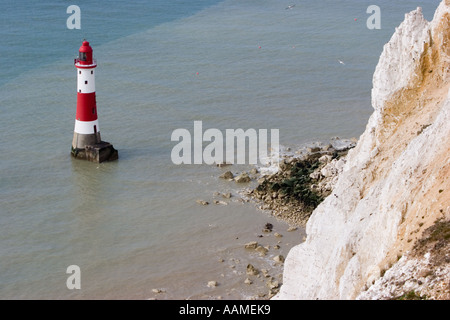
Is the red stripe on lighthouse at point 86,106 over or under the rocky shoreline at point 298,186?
over

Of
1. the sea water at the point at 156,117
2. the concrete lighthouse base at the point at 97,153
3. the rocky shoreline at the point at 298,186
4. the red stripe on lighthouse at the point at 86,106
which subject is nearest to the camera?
the sea water at the point at 156,117

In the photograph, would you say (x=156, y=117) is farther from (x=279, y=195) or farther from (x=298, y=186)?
(x=298, y=186)

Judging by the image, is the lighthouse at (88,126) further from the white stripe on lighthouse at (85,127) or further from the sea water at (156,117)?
the sea water at (156,117)

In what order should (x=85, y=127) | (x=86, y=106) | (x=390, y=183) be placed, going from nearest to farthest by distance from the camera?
(x=390, y=183)
(x=86, y=106)
(x=85, y=127)

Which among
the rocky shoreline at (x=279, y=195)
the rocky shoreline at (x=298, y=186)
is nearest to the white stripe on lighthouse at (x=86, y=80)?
the rocky shoreline at (x=279, y=195)

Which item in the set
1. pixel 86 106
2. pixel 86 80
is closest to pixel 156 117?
pixel 86 106

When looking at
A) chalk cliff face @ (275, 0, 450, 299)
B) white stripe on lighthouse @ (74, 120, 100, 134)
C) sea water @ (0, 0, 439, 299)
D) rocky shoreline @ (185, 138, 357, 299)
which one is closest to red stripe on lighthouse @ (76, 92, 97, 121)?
white stripe on lighthouse @ (74, 120, 100, 134)

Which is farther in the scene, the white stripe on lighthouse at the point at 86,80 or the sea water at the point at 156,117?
the white stripe on lighthouse at the point at 86,80
